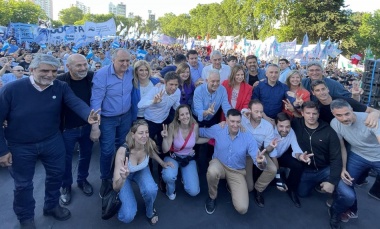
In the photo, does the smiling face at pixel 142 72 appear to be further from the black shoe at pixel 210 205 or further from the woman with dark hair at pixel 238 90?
the black shoe at pixel 210 205

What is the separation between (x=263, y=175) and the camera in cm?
363

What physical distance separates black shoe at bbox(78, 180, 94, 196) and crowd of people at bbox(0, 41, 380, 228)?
1 cm

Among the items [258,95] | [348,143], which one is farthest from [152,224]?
[348,143]

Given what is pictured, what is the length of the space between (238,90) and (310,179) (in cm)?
177

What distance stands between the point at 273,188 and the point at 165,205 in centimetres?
183

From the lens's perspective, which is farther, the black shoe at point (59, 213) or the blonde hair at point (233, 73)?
the blonde hair at point (233, 73)

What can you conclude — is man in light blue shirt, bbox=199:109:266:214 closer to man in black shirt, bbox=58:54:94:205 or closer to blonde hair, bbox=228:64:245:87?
blonde hair, bbox=228:64:245:87

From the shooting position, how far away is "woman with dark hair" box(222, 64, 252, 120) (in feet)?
13.6

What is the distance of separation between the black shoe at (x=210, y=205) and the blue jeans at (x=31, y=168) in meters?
1.95

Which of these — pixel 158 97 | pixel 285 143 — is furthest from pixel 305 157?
pixel 158 97

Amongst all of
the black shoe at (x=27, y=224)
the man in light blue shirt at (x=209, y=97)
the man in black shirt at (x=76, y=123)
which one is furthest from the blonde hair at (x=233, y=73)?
the black shoe at (x=27, y=224)

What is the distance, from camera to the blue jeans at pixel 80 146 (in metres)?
3.29

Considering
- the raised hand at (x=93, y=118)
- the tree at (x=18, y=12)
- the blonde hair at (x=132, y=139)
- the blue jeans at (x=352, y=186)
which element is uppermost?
the tree at (x=18, y=12)

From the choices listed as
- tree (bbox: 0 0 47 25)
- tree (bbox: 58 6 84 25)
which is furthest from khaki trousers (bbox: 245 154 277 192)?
tree (bbox: 58 6 84 25)
